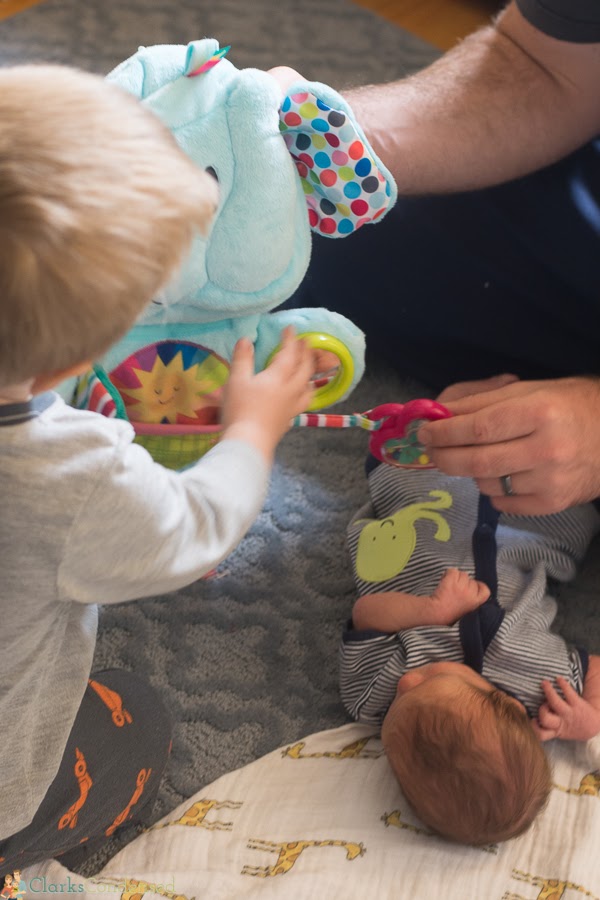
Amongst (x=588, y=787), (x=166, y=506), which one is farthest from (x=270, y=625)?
(x=166, y=506)

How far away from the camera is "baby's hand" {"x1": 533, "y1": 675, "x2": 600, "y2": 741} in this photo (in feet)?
3.25

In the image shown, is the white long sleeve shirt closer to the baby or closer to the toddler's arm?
the toddler's arm

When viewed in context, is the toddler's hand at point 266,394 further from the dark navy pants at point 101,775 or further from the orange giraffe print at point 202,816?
the orange giraffe print at point 202,816

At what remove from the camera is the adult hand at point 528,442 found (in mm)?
938

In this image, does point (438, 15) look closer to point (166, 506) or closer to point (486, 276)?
point (486, 276)

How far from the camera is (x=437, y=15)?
6.55 feet

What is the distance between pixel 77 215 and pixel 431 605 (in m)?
0.67

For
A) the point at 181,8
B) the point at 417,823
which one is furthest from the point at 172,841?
the point at 181,8

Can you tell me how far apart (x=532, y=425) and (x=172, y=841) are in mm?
572

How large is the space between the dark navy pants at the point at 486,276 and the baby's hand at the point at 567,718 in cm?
41

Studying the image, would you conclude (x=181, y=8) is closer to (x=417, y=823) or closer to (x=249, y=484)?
(x=249, y=484)

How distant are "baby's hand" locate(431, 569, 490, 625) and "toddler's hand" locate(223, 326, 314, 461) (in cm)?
32

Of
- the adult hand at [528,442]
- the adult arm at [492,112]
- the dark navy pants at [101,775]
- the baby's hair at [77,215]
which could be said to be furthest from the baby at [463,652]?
the baby's hair at [77,215]

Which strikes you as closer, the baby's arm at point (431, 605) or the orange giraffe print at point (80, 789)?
the orange giraffe print at point (80, 789)
